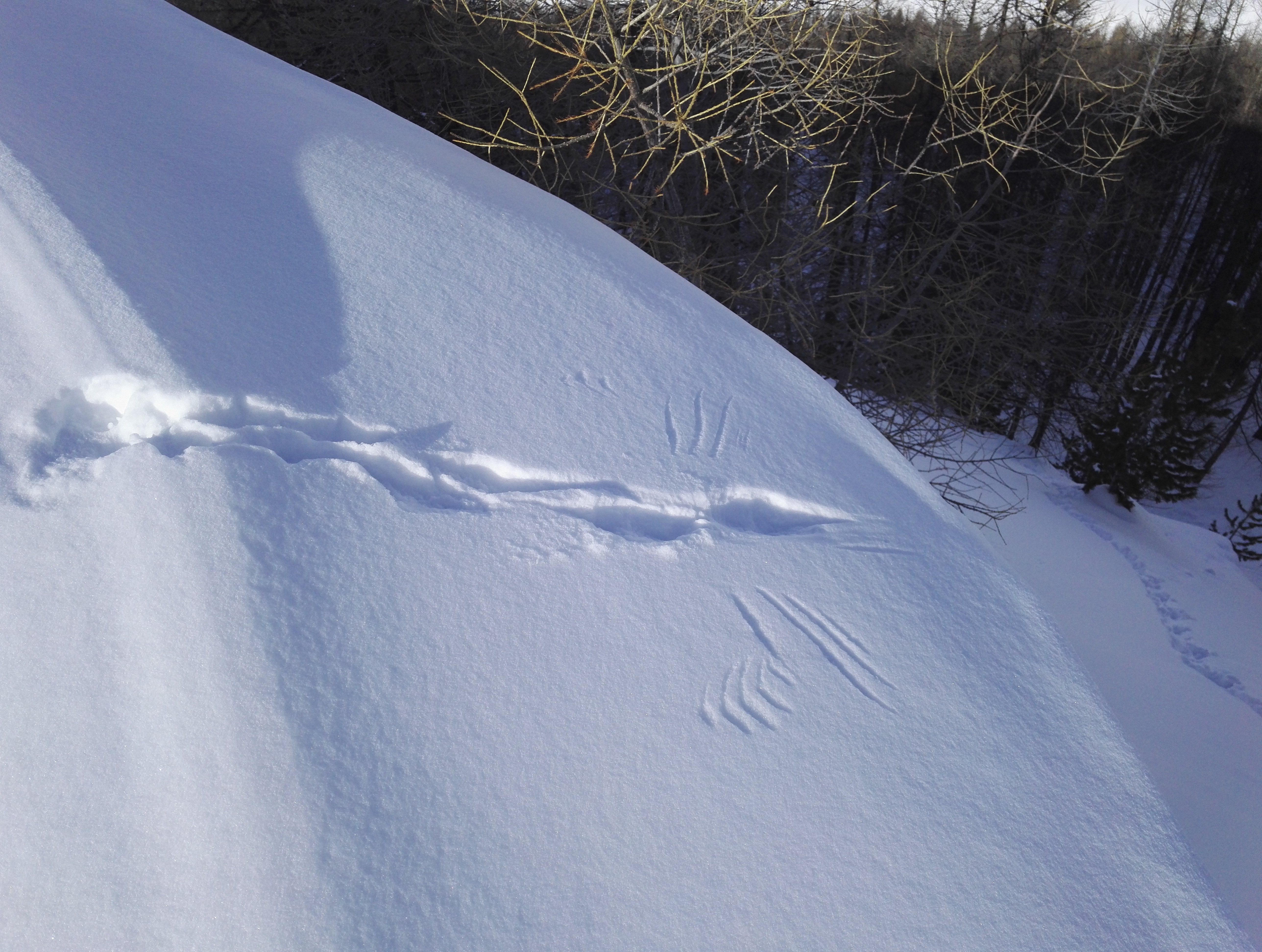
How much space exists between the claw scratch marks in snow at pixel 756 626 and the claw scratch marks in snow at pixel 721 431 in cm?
38

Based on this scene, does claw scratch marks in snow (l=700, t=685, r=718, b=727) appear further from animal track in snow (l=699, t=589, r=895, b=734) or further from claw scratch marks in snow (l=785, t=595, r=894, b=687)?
claw scratch marks in snow (l=785, t=595, r=894, b=687)

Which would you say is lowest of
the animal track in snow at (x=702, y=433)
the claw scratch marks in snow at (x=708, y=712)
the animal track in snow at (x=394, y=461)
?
the claw scratch marks in snow at (x=708, y=712)

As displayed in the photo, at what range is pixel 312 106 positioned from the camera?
2.35m

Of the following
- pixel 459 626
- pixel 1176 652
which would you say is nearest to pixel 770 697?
pixel 459 626

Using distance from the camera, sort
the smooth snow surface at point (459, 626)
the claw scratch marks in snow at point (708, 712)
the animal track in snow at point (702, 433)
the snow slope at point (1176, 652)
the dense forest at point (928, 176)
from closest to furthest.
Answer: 1. the smooth snow surface at point (459, 626)
2. the claw scratch marks in snow at point (708, 712)
3. the animal track in snow at point (702, 433)
4. the snow slope at point (1176, 652)
5. the dense forest at point (928, 176)

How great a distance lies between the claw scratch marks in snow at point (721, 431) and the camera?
5.63 ft

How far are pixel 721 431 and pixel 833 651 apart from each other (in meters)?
0.60

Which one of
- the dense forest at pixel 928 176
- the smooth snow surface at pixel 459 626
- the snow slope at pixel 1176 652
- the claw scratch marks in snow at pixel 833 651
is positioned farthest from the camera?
the dense forest at pixel 928 176

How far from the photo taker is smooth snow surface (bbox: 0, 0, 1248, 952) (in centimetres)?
105

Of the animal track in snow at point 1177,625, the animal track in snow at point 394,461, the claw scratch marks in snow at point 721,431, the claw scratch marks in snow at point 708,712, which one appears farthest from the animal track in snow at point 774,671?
the animal track in snow at point 1177,625

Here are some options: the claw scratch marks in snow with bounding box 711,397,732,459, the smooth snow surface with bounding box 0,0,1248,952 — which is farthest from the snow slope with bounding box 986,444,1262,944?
the claw scratch marks in snow with bounding box 711,397,732,459

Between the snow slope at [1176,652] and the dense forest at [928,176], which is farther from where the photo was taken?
the dense forest at [928,176]

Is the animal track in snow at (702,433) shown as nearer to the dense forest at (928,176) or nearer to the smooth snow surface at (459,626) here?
the smooth snow surface at (459,626)

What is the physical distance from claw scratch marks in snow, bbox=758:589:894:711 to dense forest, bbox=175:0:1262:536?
259 centimetres
